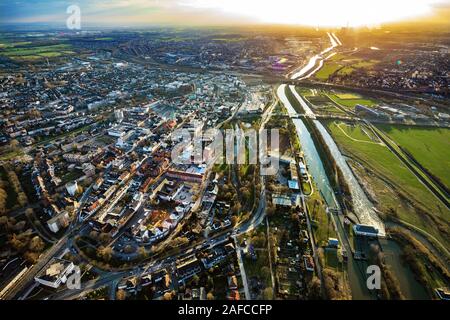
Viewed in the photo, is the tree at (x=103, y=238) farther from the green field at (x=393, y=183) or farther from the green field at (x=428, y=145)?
the green field at (x=428, y=145)

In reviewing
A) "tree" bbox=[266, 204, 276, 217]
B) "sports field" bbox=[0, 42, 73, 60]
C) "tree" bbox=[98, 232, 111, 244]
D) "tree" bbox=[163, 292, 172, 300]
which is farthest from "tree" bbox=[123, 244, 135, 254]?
"sports field" bbox=[0, 42, 73, 60]

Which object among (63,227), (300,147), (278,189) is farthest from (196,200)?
(300,147)

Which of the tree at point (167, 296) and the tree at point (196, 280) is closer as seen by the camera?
the tree at point (167, 296)

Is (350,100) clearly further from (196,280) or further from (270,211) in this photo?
(196,280)

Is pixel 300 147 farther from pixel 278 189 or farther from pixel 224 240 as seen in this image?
pixel 224 240

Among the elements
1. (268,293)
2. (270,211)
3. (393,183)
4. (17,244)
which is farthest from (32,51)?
(393,183)

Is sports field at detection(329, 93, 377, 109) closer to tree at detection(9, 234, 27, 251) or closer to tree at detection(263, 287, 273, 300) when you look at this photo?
tree at detection(263, 287, 273, 300)

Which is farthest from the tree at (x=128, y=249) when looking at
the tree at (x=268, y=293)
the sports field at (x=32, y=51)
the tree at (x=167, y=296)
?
the sports field at (x=32, y=51)
